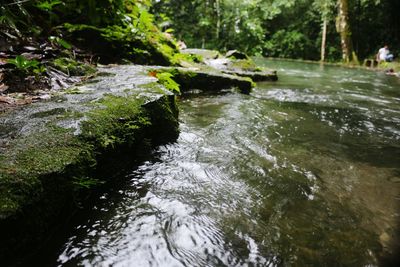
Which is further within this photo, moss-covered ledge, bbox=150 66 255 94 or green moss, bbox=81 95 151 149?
moss-covered ledge, bbox=150 66 255 94

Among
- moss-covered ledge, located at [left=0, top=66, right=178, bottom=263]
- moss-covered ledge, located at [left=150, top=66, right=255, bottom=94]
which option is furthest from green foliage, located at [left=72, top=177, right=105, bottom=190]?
moss-covered ledge, located at [left=150, top=66, right=255, bottom=94]

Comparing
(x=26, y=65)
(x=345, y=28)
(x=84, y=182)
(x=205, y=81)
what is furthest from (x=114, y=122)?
(x=345, y=28)

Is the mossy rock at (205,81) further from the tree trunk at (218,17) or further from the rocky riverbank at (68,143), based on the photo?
the tree trunk at (218,17)

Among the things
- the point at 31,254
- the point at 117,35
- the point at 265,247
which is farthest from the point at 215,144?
the point at 117,35

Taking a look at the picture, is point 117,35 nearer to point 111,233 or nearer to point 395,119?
point 111,233

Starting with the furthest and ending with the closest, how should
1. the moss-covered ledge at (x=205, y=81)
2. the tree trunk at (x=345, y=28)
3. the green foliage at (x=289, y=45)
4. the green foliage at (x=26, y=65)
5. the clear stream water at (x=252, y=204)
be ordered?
1. the green foliage at (x=289, y=45)
2. the tree trunk at (x=345, y=28)
3. the moss-covered ledge at (x=205, y=81)
4. the green foliage at (x=26, y=65)
5. the clear stream water at (x=252, y=204)

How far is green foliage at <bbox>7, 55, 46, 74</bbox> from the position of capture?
9.67 feet

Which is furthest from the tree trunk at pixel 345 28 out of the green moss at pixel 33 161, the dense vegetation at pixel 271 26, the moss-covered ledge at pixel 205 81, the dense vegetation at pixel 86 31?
the green moss at pixel 33 161

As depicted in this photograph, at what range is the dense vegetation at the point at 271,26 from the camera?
20047 mm

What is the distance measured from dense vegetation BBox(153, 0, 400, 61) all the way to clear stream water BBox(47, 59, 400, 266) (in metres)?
19.1

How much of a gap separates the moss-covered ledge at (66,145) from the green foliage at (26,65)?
1.68ft

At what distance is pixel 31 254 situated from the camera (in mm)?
Result: 1453

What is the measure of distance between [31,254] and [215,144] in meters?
1.97

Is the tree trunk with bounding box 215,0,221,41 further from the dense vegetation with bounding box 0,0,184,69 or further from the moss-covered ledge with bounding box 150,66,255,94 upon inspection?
the moss-covered ledge with bounding box 150,66,255,94
